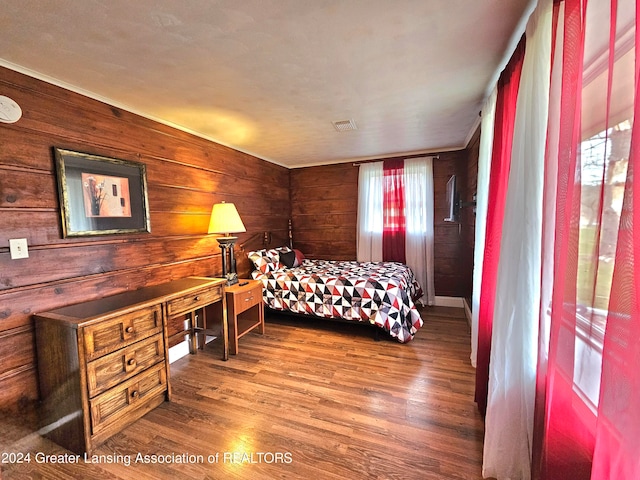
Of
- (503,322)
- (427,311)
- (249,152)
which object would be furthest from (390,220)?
(503,322)

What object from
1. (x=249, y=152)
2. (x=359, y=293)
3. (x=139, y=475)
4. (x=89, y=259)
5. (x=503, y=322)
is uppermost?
(x=249, y=152)

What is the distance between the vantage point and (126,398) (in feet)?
5.68

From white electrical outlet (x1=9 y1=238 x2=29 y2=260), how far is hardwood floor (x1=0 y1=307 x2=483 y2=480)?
98cm

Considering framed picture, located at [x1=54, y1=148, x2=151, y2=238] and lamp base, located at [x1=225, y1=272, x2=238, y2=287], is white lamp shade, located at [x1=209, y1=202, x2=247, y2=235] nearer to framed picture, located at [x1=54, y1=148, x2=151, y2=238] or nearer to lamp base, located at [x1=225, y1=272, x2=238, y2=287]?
lamp base, located at [x1=225, y1=272, x2=238, y2=287]

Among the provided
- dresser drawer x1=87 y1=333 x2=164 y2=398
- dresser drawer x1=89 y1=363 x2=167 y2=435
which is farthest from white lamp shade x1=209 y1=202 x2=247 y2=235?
dresser drawer x1=89 y1=363 x2=167 y2=435

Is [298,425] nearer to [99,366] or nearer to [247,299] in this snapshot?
[99,366]

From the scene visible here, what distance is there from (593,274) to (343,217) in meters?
3.90

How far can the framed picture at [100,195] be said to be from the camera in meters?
1.87

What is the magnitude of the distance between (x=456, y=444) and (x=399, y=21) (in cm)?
230

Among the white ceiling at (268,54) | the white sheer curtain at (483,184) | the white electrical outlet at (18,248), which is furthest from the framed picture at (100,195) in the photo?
the white sheer curtain at (483,184)

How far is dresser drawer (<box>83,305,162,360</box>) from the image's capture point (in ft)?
5.06

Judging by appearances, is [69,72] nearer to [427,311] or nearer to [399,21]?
[399,21]

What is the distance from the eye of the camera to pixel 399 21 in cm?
133

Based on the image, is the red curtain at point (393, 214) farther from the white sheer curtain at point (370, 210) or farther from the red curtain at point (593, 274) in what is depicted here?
the red curtain at point (593, 274)
